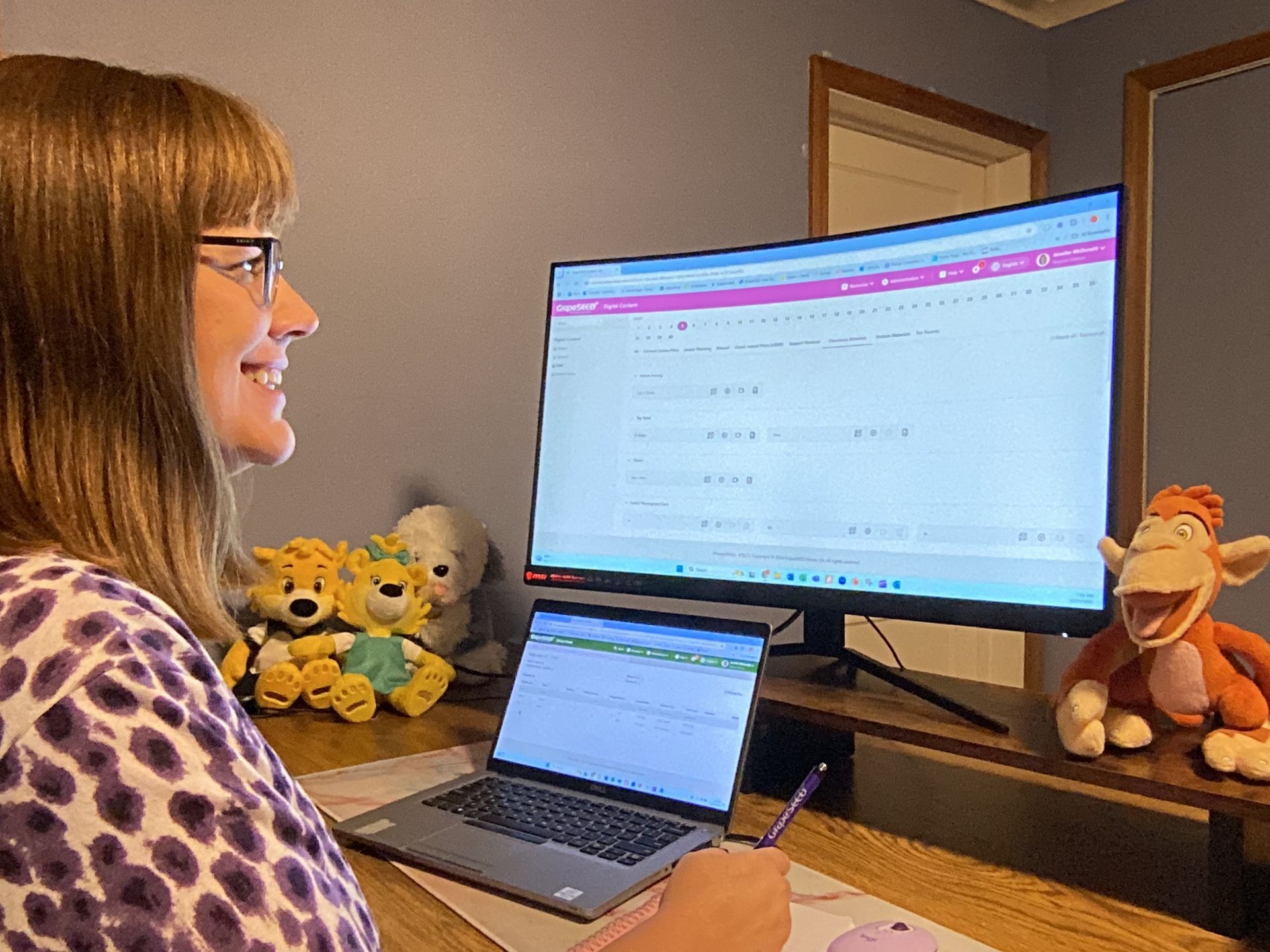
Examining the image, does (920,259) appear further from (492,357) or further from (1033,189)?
(1033,189)

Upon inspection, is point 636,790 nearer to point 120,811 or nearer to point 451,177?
point 120,811

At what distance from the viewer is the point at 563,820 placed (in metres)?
0.83

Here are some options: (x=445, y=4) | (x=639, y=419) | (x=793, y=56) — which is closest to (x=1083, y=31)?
(x=793, y=56)

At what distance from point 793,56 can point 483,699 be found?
139 centimetres

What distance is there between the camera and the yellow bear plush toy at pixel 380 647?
3.86 ft

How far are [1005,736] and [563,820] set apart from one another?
0.36 metres

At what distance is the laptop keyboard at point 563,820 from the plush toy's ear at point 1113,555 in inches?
15.1

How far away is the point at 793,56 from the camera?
197 cm

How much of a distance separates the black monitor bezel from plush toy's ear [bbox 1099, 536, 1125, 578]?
0.27 metres

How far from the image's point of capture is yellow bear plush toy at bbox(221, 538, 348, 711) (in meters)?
1.18

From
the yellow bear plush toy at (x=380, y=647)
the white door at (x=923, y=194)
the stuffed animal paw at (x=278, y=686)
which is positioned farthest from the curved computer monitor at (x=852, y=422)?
the white door at (x=923, y=194)

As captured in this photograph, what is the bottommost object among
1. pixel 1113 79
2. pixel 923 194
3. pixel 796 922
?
pixel 796 922

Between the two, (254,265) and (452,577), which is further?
(452,577)

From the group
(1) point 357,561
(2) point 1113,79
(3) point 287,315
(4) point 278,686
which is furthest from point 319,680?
(2) point 1113,79
